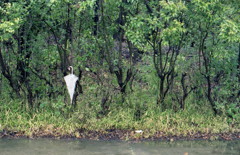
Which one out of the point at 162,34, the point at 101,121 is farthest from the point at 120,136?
the point at 162,34

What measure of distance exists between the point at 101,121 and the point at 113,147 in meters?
1.25

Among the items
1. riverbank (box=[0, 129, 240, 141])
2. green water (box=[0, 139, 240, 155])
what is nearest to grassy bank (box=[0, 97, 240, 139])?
riverbank (box=[0, 129, 240, 141])

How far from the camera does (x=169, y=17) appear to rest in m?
8.09

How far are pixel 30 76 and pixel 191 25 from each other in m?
4.25

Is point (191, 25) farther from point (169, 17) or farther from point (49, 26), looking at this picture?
point (49, 26)

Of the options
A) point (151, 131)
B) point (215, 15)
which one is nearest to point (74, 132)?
point (151, 131)

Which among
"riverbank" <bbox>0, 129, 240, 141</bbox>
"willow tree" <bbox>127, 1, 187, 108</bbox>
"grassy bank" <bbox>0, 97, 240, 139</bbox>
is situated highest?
"willow tree" <bbox>127, 1, 187, 108</bbox>

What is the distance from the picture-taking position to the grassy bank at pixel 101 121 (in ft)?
28.1

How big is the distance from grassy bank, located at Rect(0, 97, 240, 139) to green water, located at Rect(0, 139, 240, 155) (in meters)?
0.43

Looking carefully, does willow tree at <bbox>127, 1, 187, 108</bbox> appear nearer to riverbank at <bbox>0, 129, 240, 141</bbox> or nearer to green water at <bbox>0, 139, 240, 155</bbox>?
riverbank at <bbox>0, 129, 240, 141</bbox>

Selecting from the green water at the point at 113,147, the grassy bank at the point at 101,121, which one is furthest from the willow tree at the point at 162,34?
the green water at the point at 113,147

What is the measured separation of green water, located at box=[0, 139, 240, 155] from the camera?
7348 mm

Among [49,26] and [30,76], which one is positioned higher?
[49,26]

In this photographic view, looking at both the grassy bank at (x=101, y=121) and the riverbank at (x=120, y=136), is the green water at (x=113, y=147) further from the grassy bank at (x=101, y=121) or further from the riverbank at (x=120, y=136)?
the grassy bank at (x=101, y=121)
